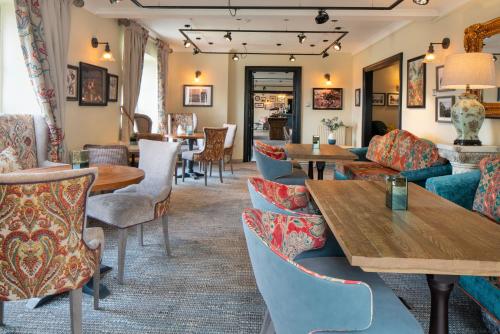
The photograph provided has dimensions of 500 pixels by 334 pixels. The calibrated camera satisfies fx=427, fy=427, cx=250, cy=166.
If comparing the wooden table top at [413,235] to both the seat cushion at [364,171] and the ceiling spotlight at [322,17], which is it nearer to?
the seat cushion at [364,171]

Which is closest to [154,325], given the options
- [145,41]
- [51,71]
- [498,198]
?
[498,198]

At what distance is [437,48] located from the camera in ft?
19.7

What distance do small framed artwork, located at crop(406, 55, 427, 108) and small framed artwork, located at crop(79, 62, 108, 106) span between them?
4794 millimetres

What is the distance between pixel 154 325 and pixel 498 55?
4.43 metres

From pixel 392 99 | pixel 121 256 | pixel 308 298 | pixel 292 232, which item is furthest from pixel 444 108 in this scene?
pixel 308 298

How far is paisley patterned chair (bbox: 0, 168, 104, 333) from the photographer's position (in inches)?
70.9

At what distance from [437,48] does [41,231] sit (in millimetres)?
5788

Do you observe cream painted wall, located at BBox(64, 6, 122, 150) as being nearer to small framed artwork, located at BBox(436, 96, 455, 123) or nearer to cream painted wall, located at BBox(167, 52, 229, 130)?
cream painted wall, located at BBox(167, 52, 229, 130)

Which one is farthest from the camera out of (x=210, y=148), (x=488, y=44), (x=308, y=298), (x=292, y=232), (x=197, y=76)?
(x=197, y=76)

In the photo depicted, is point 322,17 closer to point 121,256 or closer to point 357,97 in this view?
point 121,256

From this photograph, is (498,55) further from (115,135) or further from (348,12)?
(115,135)

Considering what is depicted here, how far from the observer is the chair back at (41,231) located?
70.9 inches

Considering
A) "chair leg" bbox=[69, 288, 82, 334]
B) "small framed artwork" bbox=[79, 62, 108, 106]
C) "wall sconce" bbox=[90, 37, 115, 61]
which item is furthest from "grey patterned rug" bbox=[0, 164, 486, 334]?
"wall sconce" bbox=[90, 37, 115, 61]

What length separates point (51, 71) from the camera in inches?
187
